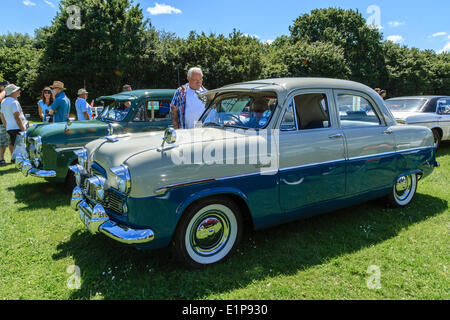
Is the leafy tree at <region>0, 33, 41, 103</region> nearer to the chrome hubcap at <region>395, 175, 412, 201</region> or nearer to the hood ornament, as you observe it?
the hood ornament

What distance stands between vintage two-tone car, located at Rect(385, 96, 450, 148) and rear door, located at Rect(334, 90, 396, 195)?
4926 millimetres

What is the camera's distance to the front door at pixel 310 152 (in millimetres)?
3375

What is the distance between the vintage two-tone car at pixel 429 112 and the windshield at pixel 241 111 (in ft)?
20.7

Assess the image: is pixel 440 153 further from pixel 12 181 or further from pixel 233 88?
pixel 12 181

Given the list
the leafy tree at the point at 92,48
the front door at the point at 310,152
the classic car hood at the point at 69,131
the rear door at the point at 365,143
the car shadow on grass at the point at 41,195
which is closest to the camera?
the front door at the point at 310,152

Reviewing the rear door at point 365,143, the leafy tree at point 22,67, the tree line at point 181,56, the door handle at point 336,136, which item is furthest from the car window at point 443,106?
the leafy tree at point 22,67

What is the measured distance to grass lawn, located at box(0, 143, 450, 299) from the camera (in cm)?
288

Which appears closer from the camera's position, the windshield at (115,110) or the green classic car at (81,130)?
the green classic car at (81,130)

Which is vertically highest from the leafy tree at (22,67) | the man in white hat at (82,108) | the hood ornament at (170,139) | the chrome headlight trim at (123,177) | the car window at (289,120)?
the leafy tree at (22,67)

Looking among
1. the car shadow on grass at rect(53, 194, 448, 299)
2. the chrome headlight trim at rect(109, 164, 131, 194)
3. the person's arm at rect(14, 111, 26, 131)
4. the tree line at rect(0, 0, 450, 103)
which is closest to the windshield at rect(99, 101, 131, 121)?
the person's arm at rect(14, 111, 26, 131)

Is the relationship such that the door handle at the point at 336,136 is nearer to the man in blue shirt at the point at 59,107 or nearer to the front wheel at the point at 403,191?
the front wheel at the point at 403,191

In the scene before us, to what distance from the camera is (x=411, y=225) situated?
421 centimetres

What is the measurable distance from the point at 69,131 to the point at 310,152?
4.17 m

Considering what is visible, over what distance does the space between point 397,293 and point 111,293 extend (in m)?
2.62
